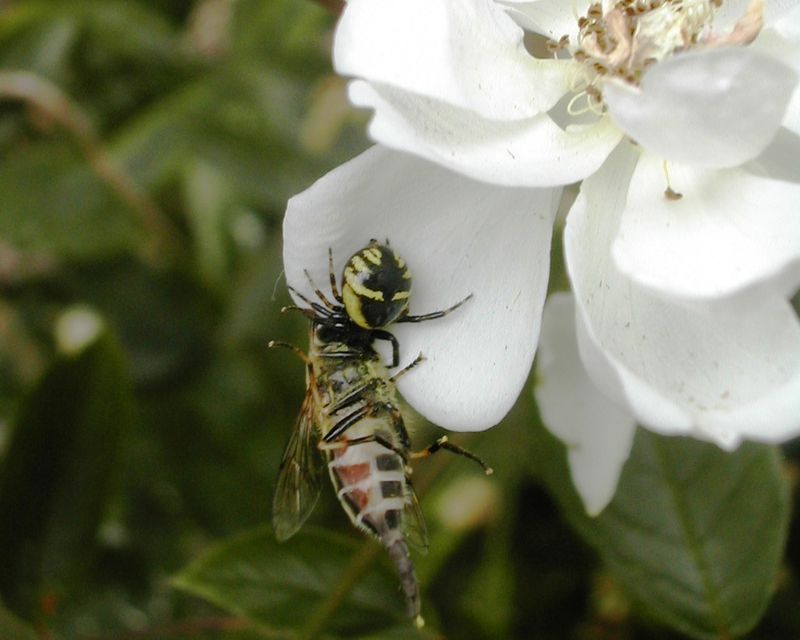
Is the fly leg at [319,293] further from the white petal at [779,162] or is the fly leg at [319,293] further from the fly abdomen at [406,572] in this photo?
the white petal at [779,162]


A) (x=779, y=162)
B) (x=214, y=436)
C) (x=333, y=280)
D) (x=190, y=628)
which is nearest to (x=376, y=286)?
(x=333, y=280)

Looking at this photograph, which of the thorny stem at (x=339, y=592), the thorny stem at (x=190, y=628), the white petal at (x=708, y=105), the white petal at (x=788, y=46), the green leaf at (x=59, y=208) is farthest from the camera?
the green leaf at (x=59, y=208)

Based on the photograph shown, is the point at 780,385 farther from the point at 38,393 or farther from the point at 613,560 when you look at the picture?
the point at 38,393

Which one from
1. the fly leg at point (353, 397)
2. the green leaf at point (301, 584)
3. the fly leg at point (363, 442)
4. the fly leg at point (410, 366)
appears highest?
the fly leg at point (410, 366)

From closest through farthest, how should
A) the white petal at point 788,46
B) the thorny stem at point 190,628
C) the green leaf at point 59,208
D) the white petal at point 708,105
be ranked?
1. the white petal at point 708,105
2. the white petal at point 788,46
3. the thorny stem at point 190,628
4. the green leaf at point 59,208

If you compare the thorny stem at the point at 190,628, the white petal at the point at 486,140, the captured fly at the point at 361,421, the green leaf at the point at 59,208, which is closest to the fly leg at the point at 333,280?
the captured fly at the point at 361,421

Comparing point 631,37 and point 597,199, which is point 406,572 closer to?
point 597,199

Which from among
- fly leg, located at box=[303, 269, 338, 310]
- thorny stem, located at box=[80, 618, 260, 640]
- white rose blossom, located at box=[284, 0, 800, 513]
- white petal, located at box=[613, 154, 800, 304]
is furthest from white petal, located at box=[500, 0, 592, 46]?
thorny stem, located at box=[80, 618, 260, 640]

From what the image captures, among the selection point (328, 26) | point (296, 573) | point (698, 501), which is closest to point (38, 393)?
point (296, 573)
